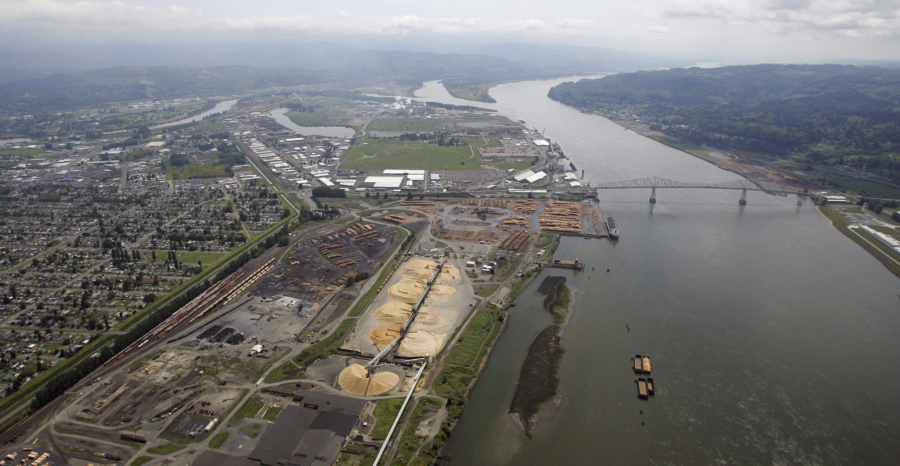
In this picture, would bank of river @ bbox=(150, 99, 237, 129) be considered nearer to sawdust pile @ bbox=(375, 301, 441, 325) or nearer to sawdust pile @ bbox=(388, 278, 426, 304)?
sawdust pile @ bbox=(388, 278, 426, 304)

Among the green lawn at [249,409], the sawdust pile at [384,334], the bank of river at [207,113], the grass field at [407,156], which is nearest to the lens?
the green lawn at [249,409]

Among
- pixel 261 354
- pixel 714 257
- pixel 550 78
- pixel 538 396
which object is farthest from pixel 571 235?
pixel 550 78

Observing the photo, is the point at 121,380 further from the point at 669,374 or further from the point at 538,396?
the point at 669,374

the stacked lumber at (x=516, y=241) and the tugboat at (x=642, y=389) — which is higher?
the stacked lumber at (x=516, y=241)

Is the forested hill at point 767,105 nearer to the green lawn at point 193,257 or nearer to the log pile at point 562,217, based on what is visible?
the log pile at point 562,217

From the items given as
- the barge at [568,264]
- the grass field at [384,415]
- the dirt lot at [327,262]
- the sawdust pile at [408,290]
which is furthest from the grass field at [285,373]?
the barge at [568,264]

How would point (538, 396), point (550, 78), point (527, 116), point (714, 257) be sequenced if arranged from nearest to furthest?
1. point (538, 396)
2. point (714, 257)
3. point (527, 116)
4. point (550, 78)
